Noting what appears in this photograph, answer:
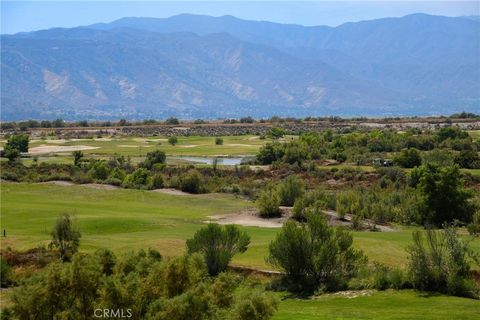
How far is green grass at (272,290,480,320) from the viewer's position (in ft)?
80.2

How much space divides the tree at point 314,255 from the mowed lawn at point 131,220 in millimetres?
2765

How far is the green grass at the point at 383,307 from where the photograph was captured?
2445 centimetres

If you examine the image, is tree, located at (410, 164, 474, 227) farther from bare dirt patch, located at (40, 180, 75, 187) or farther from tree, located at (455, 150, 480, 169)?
bare dirt patch, located at (40, 180, 75, 187)

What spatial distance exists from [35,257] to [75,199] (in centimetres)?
2573

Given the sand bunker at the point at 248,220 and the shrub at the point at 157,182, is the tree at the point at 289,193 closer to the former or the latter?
the sand bunker at the point at 248,220

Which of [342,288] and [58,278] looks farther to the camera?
[342,288]

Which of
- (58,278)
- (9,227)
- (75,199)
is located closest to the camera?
(58,278)

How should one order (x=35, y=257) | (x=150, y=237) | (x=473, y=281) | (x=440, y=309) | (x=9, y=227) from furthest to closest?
1. (x=9, y=227)
2. (x=150, y=237)
3. (x=35, y=257)
4. (x=473, y=281)
5. (x=440, y=309)

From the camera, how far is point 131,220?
47188 millimetres

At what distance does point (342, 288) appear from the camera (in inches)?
1203

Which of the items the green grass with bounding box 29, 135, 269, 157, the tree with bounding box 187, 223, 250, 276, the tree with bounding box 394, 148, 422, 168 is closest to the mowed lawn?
the tree with bounding box 187, 223, 250, 276

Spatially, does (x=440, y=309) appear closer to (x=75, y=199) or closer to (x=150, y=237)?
(x=150, y=237)

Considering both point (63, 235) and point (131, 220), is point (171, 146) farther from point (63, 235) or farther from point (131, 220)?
point (63, 235)

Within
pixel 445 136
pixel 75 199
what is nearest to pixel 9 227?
pixel 75 199
